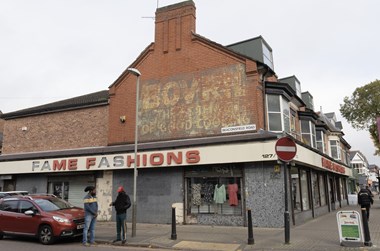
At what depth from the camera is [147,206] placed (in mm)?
15469

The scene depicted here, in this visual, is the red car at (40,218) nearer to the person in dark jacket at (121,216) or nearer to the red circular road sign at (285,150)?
the person in dark jacket at (121,216)

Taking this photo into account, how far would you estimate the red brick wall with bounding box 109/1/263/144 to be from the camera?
48.0 feet

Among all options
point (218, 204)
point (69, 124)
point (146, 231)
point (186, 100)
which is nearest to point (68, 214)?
point (146, 231)

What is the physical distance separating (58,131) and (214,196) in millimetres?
10984

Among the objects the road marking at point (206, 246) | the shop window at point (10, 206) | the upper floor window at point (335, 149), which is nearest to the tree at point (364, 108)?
the upper floor window at point (335, 149)

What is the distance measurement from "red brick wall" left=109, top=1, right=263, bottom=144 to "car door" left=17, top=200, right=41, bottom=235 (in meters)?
6.72

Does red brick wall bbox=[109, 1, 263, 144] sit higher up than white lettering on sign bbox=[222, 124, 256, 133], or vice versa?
red brick wall bbox=[109, 1, 263, 144]

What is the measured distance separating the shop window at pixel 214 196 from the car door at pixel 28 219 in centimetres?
650

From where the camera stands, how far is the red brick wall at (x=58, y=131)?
60.5ft

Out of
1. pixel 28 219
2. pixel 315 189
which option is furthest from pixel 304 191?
pixel 28 219

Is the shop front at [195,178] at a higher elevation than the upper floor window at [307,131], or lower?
lower

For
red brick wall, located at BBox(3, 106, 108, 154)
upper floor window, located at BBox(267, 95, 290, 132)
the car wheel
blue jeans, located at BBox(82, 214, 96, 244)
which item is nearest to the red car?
the car wheel

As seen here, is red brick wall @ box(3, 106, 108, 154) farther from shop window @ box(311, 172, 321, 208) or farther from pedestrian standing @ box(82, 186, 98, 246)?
shop window @ box(311, 172, 321, 208)

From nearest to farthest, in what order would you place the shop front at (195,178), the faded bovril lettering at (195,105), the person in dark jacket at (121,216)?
the person in dark jacket at (121,216) < the shop front at (195,178) < the faded bovril lettering at (195,105)
